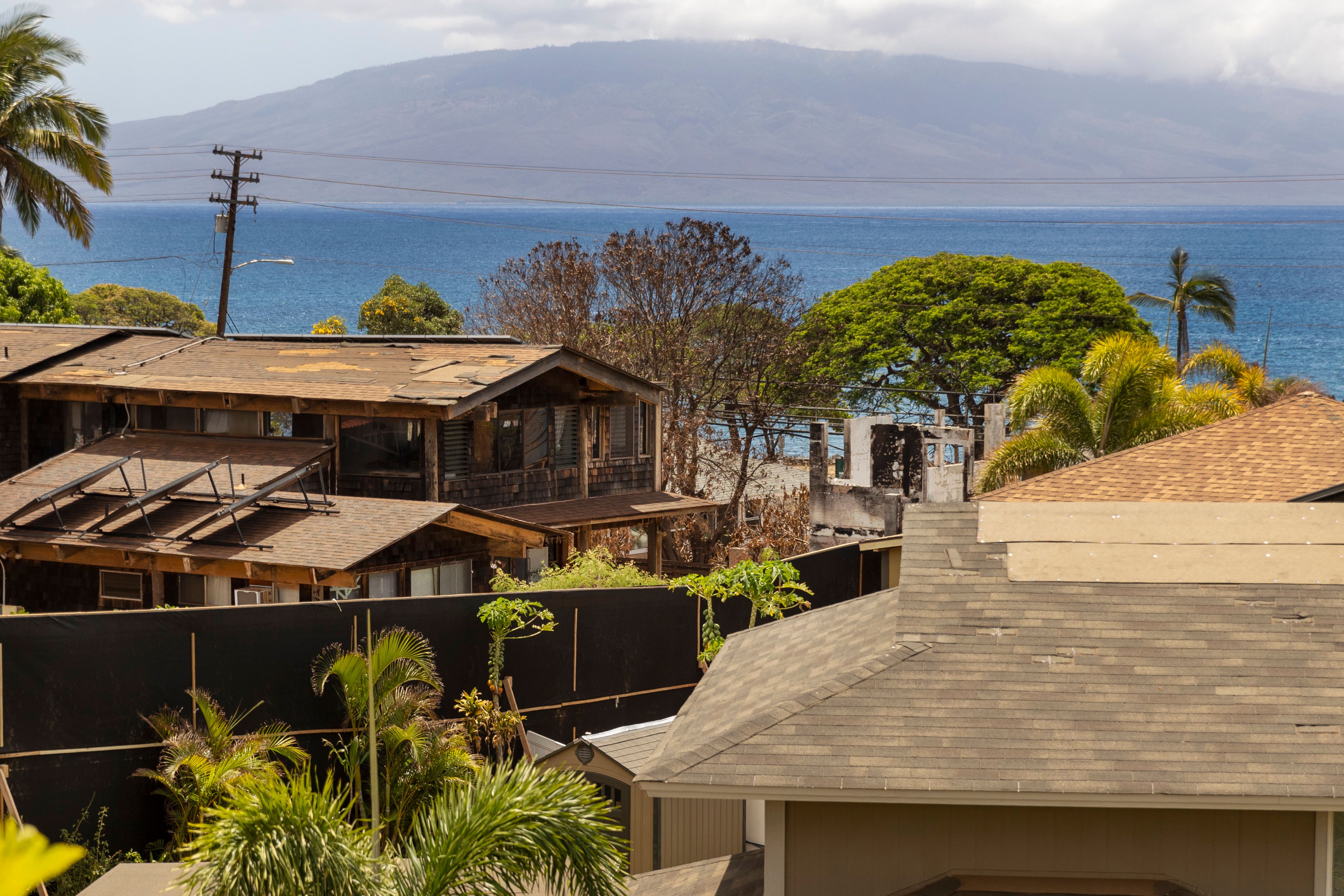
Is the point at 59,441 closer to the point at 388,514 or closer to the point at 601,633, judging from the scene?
the point at 388,514

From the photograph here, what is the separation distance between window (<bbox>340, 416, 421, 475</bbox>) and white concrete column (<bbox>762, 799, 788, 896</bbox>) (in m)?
18.7

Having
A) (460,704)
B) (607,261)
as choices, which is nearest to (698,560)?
(607,261)

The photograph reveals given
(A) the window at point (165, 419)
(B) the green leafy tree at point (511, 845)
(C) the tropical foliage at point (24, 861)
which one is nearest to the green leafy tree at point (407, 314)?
(A) the window at point (165, 419)

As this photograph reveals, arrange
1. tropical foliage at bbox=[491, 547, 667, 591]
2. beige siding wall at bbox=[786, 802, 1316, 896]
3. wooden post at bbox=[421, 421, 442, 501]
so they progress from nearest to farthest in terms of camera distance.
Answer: beige siding wall at bbox=[786, 802, 1316, 896] < tropical foliage at bbox=[491, 547, 667, 591] < wooden post at bbox=[421, 421, 442, 501]

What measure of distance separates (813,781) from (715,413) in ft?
113

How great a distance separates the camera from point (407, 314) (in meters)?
63.0


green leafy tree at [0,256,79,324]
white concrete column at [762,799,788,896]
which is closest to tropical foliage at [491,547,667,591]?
white concrete column at [762,799,788,896]

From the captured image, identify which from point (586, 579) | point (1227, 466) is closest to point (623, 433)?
point (586, 579)

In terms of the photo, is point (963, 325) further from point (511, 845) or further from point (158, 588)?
point (511, 845)

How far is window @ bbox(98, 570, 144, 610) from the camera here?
24.9m

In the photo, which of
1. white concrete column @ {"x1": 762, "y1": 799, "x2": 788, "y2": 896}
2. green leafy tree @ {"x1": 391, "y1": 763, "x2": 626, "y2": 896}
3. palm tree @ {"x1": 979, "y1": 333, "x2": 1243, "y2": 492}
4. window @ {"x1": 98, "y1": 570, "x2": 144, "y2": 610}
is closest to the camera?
green leafy tree @ {"x1": 391, "y1": 763, "x2": 626, "y2": 896}

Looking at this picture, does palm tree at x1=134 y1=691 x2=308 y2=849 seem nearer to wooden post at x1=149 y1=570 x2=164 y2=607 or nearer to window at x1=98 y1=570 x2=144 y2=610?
wooden post at x1=149 y1=570 x2=164 y2=607

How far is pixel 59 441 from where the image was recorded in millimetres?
30000

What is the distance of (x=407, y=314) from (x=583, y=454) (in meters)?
35.3
